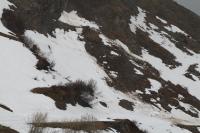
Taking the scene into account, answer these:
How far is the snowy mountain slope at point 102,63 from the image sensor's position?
23.3m

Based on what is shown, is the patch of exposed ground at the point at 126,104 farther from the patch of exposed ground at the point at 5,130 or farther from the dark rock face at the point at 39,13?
the patch of exposed ground at the point at 5,130

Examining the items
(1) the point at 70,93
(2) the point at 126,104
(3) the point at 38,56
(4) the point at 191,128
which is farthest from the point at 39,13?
(4) the point at 191,128

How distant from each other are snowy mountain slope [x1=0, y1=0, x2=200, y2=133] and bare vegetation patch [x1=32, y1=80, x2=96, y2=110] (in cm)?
13

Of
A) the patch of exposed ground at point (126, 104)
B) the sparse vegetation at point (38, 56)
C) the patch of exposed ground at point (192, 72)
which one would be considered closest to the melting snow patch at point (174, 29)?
the patch of exposed ground at point (192, 72)

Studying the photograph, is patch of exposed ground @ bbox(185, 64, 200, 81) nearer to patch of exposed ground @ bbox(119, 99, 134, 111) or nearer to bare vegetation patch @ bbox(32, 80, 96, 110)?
patch of exposed ground @ bbox(119, 99, 134, 111)

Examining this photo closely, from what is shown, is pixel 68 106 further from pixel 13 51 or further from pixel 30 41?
pixel 30 41

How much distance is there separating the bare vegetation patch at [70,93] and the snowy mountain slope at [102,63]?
125 millimetres

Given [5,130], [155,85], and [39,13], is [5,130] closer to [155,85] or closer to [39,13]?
[39,13]

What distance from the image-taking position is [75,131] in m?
16.1

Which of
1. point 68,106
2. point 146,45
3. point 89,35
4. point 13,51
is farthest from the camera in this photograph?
point 146,45

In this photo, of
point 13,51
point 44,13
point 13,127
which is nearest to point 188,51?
point 44,13

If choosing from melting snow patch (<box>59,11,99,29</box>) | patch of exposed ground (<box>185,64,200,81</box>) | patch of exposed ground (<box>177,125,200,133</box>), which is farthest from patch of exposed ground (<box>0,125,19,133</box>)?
patch of exposed ground (<box>185,64,200,81</box>)

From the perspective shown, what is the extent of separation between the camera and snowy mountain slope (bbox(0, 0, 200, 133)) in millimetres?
23297

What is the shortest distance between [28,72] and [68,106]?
3.26 meters
